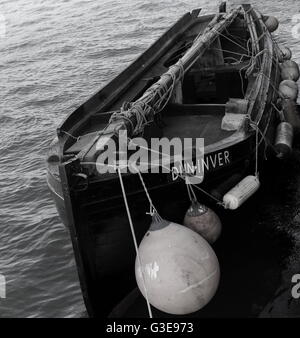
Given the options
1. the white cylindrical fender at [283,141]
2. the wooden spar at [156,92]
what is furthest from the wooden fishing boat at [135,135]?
the white cylindrical fender at [283,141]

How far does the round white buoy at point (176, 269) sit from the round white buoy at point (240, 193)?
3.06 feet

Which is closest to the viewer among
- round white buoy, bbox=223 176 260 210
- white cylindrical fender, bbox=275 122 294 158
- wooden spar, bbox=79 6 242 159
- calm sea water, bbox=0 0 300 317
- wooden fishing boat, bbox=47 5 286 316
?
wooden fishing boat, bbox=47 5 286 316

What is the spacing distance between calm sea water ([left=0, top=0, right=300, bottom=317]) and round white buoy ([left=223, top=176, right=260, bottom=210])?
297 centimetres

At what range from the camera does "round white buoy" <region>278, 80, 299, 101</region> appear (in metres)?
10.6

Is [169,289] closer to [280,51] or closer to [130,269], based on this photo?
[130,269]

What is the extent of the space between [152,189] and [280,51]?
27.8 feet

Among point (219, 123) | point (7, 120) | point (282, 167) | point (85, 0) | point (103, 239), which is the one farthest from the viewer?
point (85, 0)

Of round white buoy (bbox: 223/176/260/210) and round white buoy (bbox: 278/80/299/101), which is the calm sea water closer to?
round white buoy (bbox: 223/176/260/210)

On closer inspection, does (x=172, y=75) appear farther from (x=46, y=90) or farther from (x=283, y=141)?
(x=46, y=90)

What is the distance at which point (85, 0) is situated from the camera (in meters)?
29.3

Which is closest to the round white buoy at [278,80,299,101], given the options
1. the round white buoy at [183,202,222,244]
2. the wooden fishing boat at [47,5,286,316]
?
the wooden fishing boat at [47,5,286,316]

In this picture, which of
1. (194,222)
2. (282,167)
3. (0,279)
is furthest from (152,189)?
(282,167)

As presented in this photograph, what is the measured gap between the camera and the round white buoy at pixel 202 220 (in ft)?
21.6

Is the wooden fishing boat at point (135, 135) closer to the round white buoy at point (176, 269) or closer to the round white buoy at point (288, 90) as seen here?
the round white buoy at point (288, 90)
